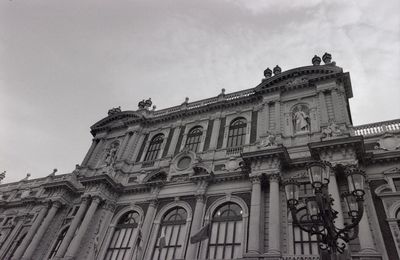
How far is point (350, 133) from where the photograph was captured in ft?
64.0

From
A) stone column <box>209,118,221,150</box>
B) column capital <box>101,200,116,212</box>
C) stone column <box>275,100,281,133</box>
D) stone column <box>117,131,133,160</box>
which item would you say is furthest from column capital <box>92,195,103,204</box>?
stone column <box>275,100,281,133</box>

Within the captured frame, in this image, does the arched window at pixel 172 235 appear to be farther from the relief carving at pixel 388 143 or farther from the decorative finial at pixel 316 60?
the decorative finial at pixel 316 60

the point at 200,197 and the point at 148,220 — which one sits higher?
the point at 200,197

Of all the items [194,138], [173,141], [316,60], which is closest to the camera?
[316,60]

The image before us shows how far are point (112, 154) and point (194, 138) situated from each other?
8.04 metres

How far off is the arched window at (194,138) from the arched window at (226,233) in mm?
6558

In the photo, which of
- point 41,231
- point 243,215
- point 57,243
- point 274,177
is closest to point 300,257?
point 243,215

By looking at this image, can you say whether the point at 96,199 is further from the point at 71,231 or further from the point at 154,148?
the point at 154,148

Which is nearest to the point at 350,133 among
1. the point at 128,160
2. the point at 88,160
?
the point at 128,160

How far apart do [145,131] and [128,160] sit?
3.71 metres

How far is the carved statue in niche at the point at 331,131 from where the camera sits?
1919cm

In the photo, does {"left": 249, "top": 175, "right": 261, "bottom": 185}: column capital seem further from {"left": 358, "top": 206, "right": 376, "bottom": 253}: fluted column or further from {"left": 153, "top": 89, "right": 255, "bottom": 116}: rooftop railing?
{"left": 153, "top": 89, "right": 255, "bottom": 116}: rooftop railing

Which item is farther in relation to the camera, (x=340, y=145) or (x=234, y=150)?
(x=234, y=150)

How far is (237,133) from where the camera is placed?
2448 cm
